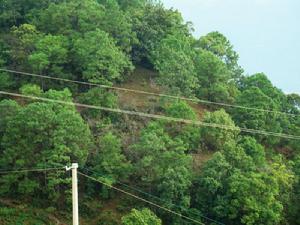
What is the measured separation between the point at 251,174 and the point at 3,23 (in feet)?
79.7

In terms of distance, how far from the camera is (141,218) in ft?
88.8

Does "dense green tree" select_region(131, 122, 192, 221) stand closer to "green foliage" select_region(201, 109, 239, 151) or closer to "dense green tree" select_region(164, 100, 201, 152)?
"dense green tree" select_region(164, 100, 201, 152)

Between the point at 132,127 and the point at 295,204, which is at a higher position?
the point at 132,127

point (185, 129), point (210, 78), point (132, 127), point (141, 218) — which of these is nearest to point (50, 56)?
point (132, 127)

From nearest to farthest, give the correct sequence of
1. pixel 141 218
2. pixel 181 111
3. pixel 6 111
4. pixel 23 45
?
1. pixel 141 218
2. pixel 6 111
3. pixel 181 111
4. pixel 23 45

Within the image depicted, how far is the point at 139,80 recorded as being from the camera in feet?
139

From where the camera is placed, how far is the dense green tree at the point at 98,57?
3519cm

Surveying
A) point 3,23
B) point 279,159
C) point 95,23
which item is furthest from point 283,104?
point 3,23

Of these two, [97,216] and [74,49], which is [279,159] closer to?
[97,216]

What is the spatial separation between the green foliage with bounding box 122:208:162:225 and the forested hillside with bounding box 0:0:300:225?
0.05m

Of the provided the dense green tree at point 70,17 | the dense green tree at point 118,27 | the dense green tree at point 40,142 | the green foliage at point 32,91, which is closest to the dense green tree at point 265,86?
the dense green tree at point 118,27

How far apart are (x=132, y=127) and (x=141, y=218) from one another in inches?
354

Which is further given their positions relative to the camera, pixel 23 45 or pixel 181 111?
pixel 23 45

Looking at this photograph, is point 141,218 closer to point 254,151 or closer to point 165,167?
point 165,167
